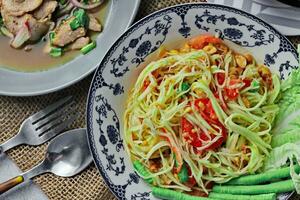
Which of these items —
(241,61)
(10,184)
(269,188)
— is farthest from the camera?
(10,184)

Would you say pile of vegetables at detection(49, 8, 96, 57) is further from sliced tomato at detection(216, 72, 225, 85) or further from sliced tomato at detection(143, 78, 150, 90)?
sliced tomato at detection(216, 72, 225, 85)

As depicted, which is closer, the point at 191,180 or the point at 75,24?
the point at 191,180

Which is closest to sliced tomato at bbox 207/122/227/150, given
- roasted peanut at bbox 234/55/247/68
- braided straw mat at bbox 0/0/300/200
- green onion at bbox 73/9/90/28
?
roasted peanut at bbox 234/55/247/68

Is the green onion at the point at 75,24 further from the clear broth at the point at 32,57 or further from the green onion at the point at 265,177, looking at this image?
the green onion at the point at 265,177

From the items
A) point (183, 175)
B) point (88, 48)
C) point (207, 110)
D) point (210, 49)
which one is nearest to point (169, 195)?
point (183, 175)

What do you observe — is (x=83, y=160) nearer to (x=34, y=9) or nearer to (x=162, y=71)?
(x=162, y=71)

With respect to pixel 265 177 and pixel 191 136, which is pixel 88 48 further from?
pixel 265 177
